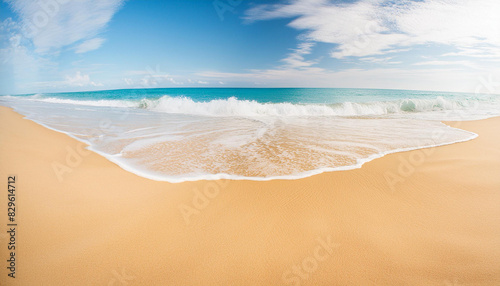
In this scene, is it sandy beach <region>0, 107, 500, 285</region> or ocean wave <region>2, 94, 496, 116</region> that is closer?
sandy beach <region>0, 107, 500, 285</region>

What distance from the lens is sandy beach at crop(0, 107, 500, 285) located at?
2.17 m

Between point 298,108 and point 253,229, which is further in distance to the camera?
point 298,108

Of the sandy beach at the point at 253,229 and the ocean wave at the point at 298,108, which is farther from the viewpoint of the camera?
the ocean wave at the point at 298,108

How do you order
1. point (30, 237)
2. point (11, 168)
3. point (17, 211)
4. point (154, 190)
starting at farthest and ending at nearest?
point (11, 168) → point (154, 190) → point (17, 211) → point (30, 237)

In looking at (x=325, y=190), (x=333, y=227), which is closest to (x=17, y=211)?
(x=333, y=227)

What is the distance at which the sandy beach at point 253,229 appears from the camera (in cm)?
217

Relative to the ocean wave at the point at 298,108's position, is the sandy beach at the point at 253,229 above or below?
below

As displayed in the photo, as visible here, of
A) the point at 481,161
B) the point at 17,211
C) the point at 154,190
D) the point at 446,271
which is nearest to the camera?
the point at 446,271

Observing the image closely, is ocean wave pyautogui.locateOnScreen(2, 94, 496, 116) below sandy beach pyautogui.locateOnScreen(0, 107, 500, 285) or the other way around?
the other way around

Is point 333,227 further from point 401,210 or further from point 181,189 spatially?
point 181,189

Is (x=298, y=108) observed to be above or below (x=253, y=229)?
above

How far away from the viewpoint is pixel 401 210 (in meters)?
3.19

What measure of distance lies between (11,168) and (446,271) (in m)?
6.93

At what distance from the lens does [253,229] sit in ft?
9.08
